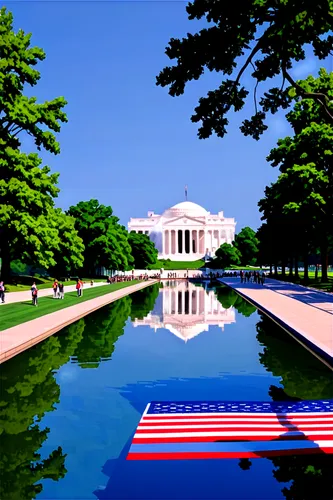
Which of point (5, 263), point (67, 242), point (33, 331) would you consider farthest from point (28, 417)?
point (67, 242)

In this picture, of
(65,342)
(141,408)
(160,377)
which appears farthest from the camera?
(65,342)

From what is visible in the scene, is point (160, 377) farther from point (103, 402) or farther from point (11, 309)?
point (11, 309)

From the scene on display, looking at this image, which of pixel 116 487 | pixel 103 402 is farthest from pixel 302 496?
pixel 103 402

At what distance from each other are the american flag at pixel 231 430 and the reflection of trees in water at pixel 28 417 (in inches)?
53.6

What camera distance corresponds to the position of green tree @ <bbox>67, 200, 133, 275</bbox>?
74.5 m

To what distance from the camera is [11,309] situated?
29312mm

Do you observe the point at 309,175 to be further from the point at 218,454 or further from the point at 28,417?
the point at 218,454

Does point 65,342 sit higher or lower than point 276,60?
lower

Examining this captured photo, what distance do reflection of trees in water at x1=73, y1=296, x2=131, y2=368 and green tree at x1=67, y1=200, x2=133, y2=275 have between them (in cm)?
4228

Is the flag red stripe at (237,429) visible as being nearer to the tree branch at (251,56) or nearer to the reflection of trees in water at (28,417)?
the reflection of trees in water at (28,417)

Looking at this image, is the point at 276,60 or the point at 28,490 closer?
the point at 28,490

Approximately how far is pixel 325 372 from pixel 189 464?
24.0ft

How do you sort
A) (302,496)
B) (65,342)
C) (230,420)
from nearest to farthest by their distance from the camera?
1. (302,496)
2. (230,420)
3. (65,342)

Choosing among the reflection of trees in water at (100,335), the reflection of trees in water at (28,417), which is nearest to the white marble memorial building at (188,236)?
the reflection of trees in water at (100,335)
